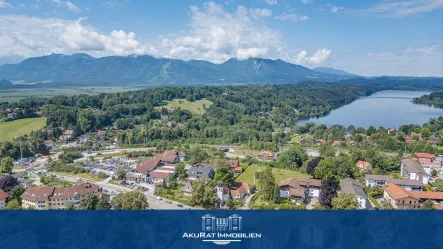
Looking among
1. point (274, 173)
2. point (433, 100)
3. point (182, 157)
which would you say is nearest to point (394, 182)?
point (274, 173)

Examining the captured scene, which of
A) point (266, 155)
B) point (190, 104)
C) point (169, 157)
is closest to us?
point (169, 157)

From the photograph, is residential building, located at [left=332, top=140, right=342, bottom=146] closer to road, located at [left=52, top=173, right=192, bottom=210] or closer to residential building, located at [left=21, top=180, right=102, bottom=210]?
road, located at [left=52, top=173, right=192, bottom=210]

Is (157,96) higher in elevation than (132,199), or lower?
higher

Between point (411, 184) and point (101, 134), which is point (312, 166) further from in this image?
point (101, 134)

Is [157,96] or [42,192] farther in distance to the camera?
[157,96]
